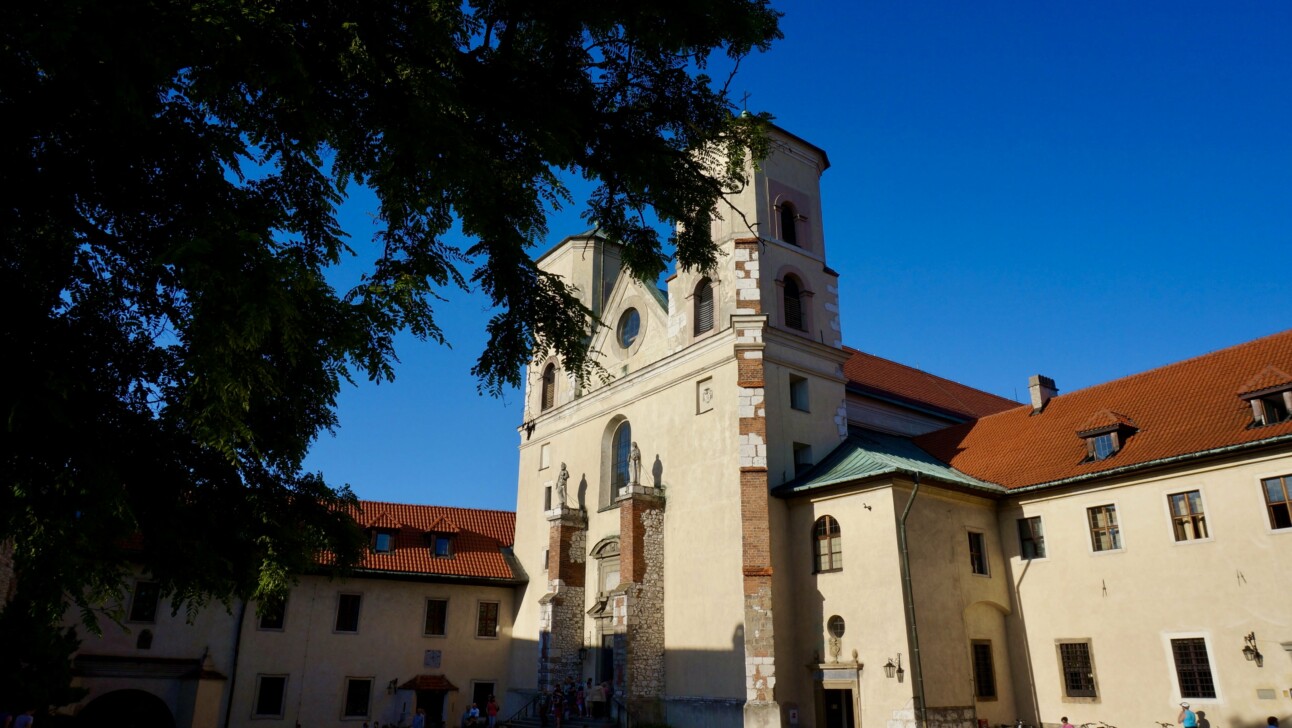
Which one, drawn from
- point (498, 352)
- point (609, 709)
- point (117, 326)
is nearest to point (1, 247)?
point (117, 326)

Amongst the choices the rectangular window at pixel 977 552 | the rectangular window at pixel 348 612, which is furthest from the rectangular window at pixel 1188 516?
the rectangular window at pixel 348 612

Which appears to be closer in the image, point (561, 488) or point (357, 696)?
point (357, 696)

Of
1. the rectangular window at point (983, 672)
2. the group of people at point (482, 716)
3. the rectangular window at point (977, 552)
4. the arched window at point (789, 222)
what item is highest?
the arched window at point (789, 222)

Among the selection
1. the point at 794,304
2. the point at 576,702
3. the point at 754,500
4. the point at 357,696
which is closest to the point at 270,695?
the point at 357,696

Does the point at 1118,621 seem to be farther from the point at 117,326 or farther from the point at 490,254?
the point at 117,326

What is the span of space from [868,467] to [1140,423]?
671cm

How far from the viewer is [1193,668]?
1853 cm

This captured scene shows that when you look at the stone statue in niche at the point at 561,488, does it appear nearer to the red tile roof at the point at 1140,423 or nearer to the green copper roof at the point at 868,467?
the green copper roof at the point at 868,467

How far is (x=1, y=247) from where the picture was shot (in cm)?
609

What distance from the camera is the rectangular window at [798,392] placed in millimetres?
24719

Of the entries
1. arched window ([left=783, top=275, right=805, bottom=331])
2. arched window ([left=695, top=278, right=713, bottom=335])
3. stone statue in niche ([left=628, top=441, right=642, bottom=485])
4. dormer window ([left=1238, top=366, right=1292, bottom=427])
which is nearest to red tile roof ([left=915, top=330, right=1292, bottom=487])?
dormer window ([left=1238, top=366, right=1292, bottom=427])

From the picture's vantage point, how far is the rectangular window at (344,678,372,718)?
28156mm

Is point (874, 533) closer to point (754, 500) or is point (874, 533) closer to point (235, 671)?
point (754, 500)

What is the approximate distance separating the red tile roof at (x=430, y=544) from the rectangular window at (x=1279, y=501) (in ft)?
72.4
